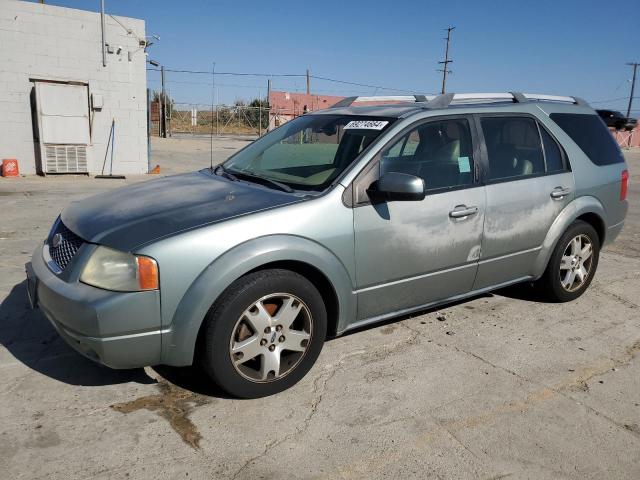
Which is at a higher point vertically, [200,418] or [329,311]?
[329,311]

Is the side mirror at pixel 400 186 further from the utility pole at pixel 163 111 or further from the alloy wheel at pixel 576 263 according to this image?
the utility pole at pixel 163 111

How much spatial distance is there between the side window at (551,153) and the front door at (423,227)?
0.90 metres

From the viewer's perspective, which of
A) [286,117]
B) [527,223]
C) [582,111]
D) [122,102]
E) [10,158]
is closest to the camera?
[527,223]

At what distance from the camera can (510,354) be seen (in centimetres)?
386

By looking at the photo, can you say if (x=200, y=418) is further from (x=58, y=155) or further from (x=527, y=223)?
(x=58, y=155)

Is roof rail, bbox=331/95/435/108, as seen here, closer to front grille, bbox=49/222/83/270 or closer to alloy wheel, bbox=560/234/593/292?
alloy wheel, bbox=560/234/593/292

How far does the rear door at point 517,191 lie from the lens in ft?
13.4

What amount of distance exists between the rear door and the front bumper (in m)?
2.46

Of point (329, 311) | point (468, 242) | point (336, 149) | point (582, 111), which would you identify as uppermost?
point (582, 111)

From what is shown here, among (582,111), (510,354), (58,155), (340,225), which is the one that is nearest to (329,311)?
(340,225)

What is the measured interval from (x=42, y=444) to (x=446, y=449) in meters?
2.01

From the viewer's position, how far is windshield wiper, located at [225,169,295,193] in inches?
138

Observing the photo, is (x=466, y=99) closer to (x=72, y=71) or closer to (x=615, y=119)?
(x=615, y=119)

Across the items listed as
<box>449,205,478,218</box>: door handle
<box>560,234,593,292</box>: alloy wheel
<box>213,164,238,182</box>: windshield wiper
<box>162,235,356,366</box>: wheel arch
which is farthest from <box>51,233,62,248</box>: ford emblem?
<box>560,234,593,292</box>: alloy wheel
